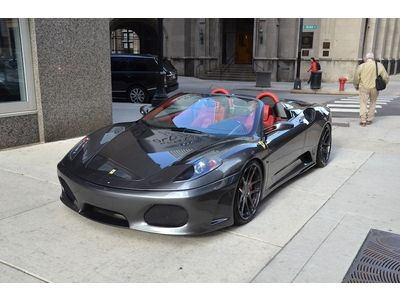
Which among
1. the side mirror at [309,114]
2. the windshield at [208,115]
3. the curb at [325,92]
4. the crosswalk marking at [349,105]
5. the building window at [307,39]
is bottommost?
the curb at [325,92]

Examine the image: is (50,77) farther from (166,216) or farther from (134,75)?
(134,75)

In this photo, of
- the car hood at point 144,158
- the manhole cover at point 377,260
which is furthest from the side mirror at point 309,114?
the manhole cover at point 377,260

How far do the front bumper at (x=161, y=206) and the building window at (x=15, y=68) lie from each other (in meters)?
3.79

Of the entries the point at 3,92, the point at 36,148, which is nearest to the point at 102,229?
the point at 36,148

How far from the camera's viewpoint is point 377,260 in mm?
3402

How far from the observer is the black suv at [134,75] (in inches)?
538

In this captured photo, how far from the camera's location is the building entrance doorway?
30.6 m

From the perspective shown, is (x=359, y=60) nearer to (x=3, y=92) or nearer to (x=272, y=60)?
(x=272, y=60)

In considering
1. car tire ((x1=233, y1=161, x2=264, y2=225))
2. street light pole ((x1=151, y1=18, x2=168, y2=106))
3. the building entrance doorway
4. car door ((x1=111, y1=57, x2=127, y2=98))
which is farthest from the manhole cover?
the building entrance doorway

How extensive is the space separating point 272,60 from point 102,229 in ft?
81.6

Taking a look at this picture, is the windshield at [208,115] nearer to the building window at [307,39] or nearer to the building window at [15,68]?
the building window at [15,68]

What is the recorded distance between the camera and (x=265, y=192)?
438 cm

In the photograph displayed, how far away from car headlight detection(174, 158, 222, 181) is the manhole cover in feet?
4.50

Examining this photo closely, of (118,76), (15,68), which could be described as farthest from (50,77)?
(118,76)
